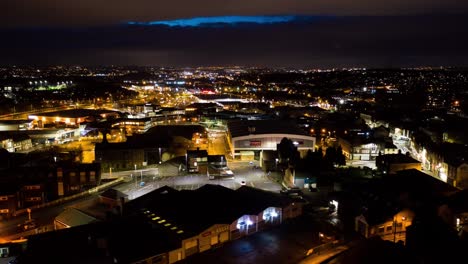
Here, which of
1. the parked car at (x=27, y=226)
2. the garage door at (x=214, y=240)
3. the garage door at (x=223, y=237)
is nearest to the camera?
the garage door at (x=214, y=240)

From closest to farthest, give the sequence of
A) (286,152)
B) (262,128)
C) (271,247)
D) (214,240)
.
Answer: (271,247)
(214,240)
(286,152)
(262,128)

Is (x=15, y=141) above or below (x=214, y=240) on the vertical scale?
above

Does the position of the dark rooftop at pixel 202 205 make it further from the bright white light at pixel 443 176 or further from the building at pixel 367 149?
the building at pixel 367 149

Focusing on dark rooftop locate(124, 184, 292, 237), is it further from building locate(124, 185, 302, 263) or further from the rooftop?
the rooftop

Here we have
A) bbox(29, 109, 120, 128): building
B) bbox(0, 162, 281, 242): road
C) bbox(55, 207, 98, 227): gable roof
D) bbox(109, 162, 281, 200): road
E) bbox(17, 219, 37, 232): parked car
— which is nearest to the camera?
bbox(55, 207, 98, 227): gable roof

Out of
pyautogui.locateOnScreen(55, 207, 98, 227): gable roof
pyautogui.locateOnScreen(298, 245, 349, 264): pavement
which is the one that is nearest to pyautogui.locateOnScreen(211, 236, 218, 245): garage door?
pyautogui.locateOnScreen(298, 245, 349, 264): pavement

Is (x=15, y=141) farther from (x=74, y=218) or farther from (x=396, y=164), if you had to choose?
(x=396, y=164)

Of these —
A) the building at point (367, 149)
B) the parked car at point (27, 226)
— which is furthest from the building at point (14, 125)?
the building at point (367, 149)

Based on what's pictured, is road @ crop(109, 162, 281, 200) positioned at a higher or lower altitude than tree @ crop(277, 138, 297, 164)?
lower

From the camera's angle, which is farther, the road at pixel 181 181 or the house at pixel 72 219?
the road at pixel 181 181

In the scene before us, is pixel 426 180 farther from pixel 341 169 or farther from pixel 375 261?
pixel 375 261

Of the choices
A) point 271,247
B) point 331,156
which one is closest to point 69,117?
point 331,156
